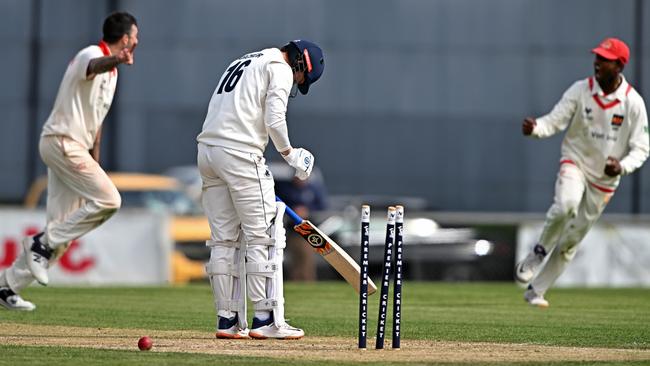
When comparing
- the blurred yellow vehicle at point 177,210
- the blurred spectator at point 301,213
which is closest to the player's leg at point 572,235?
the blurred spectator at point 301,213

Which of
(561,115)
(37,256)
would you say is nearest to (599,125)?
(561,115)

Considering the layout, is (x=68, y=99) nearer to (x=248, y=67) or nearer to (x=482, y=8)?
(x=248, y=67)

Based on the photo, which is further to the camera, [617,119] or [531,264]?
[531,264]

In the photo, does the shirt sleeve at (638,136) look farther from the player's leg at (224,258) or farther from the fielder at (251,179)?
the player's leg at (224,258)

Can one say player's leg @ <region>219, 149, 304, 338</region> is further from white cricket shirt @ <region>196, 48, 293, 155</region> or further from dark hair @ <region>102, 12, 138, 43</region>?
dark hair @ <region>102, 12, 138, 43</region>

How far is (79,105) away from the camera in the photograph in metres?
11.7

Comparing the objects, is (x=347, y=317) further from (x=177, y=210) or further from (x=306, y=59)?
(x=177, y=210)

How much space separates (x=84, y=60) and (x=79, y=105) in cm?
43

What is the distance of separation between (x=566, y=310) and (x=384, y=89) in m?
19.2

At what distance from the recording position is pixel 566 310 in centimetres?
1320

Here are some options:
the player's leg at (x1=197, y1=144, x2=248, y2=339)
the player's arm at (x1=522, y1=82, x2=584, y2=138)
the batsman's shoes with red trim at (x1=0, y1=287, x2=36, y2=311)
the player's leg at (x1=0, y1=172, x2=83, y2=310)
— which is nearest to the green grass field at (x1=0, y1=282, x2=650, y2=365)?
the batsman's shoes with red trim at (x1=0, y1=287, x2=36, y2=311)

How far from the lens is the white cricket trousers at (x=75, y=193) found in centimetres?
1162

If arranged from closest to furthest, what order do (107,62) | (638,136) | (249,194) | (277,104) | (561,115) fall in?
(277,104), (249,194), (107,62), (638,136), (561,115)

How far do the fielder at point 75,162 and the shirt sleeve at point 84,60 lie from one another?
0.8 inches
